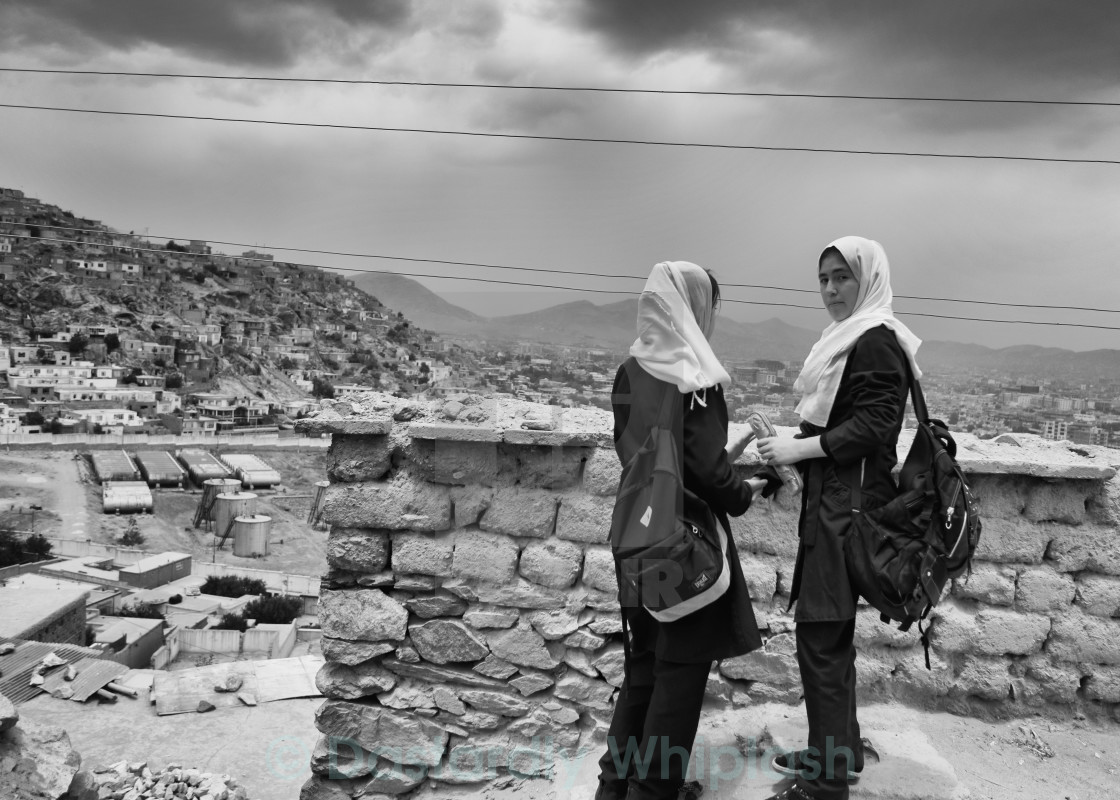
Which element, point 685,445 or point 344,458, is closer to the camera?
point 685,445

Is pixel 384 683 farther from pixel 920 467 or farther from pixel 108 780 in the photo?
pixel 108 780

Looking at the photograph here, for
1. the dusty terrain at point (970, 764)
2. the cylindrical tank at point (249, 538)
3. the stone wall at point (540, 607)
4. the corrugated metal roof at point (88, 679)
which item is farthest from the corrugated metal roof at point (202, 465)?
the dusty terrain at point (970, 764)

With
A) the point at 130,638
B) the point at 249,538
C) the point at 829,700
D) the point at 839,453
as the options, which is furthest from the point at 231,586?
the point at 839,453

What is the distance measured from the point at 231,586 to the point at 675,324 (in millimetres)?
34398

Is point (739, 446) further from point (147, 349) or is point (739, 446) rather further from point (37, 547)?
point (147, 349)

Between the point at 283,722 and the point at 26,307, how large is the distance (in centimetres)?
9615

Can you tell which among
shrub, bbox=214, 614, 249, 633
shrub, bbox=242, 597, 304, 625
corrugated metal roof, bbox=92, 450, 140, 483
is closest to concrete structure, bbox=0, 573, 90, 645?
shrub, bbox=214, 614, 249, 633

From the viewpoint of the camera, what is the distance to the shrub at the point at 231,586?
3152cm

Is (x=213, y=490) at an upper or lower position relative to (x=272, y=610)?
lower

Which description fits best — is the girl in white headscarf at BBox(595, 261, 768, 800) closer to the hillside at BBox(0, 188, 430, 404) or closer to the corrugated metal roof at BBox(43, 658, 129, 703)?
the corrugated metal roof at BBox(43, 658, 129, 703)

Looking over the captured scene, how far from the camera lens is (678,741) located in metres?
2.09

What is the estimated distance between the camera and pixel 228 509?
44.4m

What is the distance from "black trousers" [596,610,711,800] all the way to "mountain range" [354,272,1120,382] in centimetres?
95

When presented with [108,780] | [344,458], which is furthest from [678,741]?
[108,780]
